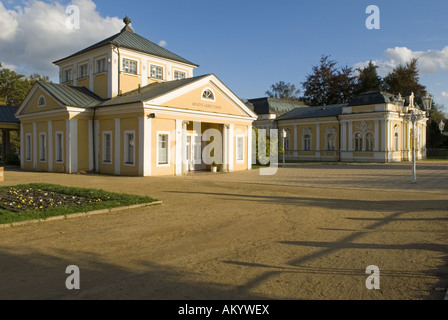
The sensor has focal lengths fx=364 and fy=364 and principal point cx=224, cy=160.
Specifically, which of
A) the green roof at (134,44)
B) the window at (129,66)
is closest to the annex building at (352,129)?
the green roof at (134,44)

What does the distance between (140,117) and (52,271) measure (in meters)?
15.9

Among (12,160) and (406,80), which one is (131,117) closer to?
(12,160)

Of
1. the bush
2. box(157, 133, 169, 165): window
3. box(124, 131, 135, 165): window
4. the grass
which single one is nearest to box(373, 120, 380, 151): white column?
box(157, 133, 169, 165): window

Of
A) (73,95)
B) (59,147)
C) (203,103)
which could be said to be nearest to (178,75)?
(203,103)

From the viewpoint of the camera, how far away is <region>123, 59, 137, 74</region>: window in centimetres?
2500

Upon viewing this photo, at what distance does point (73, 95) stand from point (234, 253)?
71.0 feet

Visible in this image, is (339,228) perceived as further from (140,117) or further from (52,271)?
(140,117)

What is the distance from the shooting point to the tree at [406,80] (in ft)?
170

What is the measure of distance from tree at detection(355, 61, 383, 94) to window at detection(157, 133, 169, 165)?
4116 centimetres

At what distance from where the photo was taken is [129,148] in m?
21.3

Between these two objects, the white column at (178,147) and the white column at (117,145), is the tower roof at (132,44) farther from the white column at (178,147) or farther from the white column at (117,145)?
the white column at (178,147)

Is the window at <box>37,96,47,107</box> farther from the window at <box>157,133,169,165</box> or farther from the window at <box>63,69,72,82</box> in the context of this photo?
the window at <box>157,133,169,165</box>
